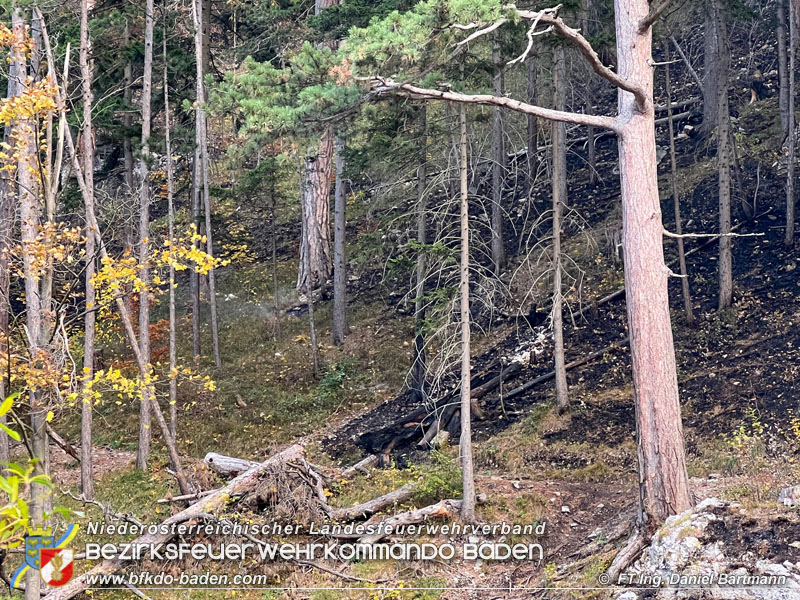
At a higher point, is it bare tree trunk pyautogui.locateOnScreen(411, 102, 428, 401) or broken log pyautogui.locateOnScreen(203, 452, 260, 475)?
bare tree trunk pyautogui.locateOnScreen(411, 102, 428, 401)

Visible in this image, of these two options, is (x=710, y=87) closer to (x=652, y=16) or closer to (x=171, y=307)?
(x=652, y=16)

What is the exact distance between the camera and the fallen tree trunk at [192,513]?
347 inches

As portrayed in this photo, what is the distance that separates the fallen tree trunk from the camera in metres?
8.81

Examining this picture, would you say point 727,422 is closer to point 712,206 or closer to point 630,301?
point 630,301

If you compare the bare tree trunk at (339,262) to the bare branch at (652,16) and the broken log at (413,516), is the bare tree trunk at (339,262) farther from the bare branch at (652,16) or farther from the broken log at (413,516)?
the bare branch at (652,16)

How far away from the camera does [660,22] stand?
17328 mm

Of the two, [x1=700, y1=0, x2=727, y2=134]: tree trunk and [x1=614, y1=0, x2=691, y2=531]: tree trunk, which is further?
[x1=700, y1=0, x2=727, y2=134]: tree trunk

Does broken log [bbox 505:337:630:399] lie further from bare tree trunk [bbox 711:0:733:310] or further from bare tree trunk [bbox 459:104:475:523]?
bare tree trunk [bbox 459:104:475:523]

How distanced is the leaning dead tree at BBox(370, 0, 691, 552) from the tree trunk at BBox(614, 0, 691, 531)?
0.01m

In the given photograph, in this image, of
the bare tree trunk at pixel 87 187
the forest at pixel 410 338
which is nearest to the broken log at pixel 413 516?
the forest at pixel 410 338

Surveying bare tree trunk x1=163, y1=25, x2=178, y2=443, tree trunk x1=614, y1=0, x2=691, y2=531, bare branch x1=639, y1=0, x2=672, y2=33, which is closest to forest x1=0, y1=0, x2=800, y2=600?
tree trunk x1=614, y1=0, x2=691, y2=531

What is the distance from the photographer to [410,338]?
19.5 m

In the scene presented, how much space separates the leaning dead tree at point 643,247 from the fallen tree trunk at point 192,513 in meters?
5.40

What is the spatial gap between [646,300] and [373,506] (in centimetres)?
504
